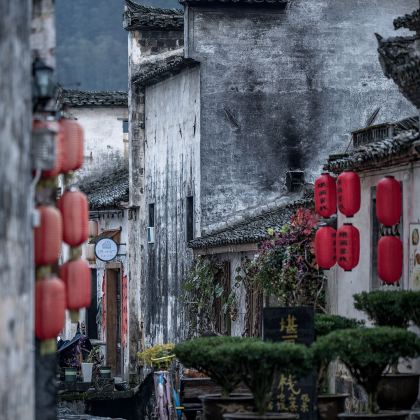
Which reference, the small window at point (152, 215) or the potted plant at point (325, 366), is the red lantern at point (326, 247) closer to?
the potted plant at point (325, 366)

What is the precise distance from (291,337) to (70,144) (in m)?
4.68

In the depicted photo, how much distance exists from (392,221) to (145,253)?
1929cm

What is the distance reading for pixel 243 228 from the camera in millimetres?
35438

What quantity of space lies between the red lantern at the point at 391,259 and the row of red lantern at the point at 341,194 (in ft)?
5.61

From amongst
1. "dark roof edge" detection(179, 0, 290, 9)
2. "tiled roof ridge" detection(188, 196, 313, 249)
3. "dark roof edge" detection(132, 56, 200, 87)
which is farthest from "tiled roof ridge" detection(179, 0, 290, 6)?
"tiled roof ridge" detection(188, 196, 313, 249)

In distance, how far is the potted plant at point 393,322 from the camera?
70.1 feet

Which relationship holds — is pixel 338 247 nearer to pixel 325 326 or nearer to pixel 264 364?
pixel 325 326

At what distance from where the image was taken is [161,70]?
39812 mm

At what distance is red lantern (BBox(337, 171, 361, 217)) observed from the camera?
26.1 metres

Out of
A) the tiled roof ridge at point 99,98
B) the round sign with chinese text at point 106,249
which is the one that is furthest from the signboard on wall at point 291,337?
the tiled roof ridge at point 99,98

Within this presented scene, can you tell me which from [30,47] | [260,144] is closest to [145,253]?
[260,144]

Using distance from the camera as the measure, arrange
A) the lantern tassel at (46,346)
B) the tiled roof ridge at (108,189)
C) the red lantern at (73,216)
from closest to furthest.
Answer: the lantern tassel at (46,346), the red lantern at (73,216), the tiled roof ridge at (108,189)

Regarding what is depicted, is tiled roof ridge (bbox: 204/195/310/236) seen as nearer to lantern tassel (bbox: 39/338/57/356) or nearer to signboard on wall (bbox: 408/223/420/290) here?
signboard on wall (bbox: 408/223/420/290)

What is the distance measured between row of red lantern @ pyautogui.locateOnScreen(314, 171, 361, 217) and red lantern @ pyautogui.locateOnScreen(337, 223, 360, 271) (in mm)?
250
